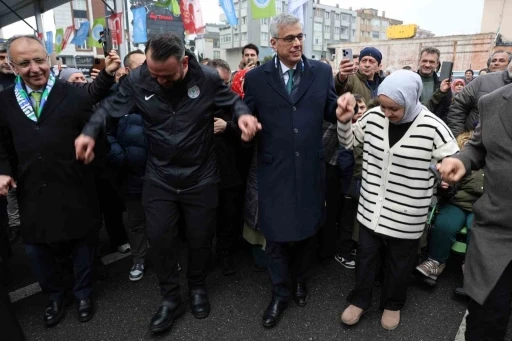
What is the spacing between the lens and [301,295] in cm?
287

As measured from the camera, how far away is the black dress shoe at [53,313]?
8.77 ft

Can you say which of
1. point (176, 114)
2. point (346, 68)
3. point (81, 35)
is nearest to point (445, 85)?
point (346, 68)

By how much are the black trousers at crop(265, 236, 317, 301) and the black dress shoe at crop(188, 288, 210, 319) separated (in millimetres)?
533

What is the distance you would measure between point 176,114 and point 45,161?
0.96m

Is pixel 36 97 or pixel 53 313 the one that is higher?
pixel 36 97

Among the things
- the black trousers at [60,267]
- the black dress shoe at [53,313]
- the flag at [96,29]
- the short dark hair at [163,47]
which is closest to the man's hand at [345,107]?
the short dark hair at [163,47]

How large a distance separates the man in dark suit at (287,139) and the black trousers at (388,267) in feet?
1.27

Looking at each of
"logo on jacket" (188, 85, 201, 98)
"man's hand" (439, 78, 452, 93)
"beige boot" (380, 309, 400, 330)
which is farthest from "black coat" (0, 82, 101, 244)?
"man's hand" (439, 78, 452, 93)

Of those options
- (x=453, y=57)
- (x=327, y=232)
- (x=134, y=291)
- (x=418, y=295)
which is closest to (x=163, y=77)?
(x=134, y=291)

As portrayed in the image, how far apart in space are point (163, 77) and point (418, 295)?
2.62 metres

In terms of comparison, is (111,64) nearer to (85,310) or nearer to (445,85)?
(85,310)

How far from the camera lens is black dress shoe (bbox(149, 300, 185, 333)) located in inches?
99.4

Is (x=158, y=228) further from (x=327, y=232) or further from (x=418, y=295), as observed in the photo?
(x=418, y=295)

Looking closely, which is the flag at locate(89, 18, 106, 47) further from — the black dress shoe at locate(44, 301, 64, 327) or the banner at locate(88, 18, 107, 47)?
the black dress shoe at locate(44, 301, 64, 327)
